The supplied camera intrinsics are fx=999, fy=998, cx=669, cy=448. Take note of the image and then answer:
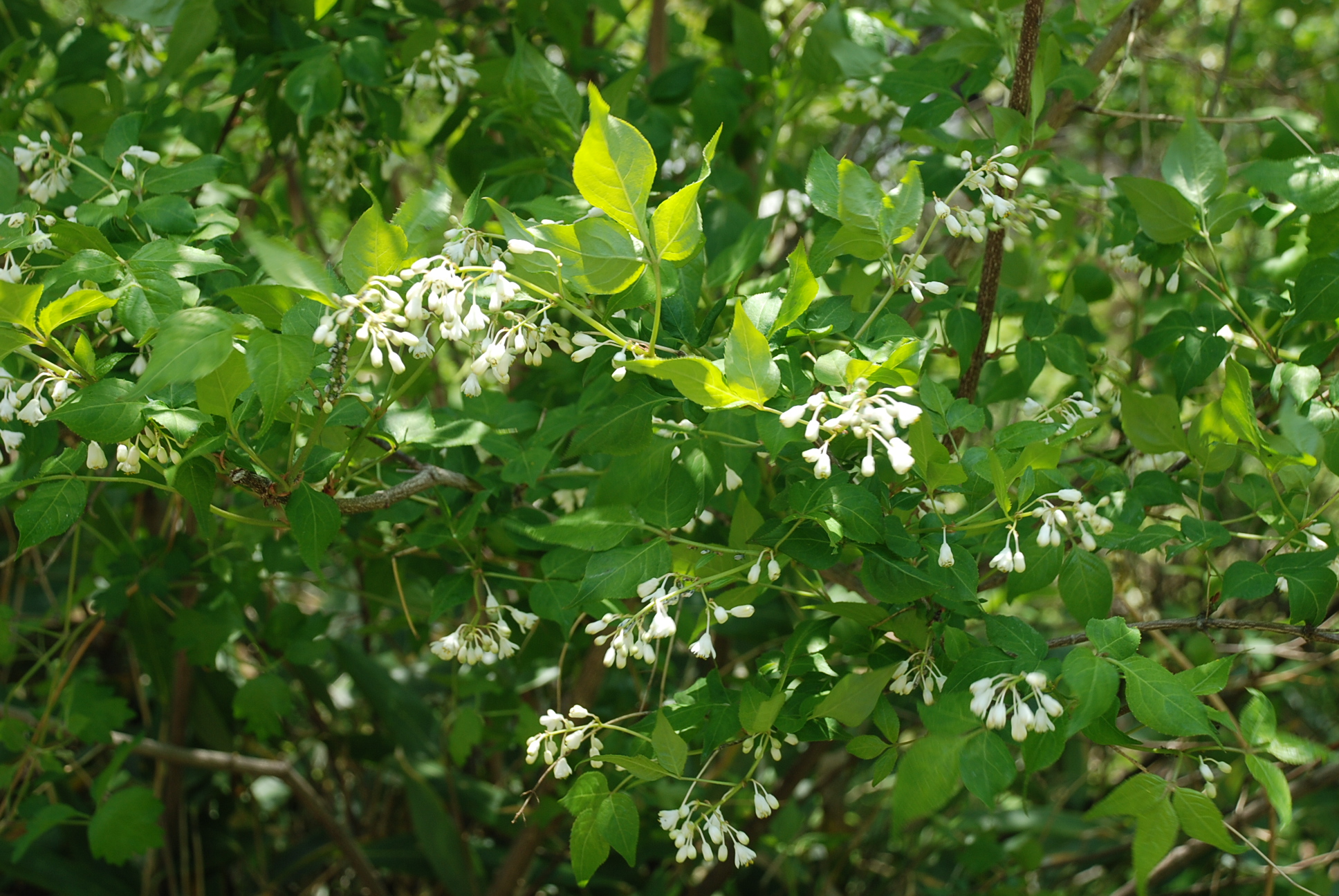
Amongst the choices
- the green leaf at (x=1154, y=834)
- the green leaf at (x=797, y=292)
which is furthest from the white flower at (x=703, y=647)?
the green leaf at (x=1154, y=834)

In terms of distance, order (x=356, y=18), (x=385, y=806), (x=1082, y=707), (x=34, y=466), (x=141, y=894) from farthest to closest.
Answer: (x=385, y=806) → (x=141, y=894) → (x=356, y=18) → (x=34, y=466) → (x=1082, y=707)

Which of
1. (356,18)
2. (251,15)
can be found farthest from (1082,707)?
(251,15)

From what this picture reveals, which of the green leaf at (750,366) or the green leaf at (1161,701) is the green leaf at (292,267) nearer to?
the green leaf at (750,366)

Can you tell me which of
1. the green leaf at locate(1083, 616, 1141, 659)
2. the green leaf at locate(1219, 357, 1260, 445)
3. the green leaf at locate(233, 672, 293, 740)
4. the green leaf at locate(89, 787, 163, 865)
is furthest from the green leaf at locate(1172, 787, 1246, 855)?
the green leaf at locate(89, 787, 163, 865)

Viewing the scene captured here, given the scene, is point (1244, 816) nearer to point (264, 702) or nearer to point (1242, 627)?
point (1242, 627)

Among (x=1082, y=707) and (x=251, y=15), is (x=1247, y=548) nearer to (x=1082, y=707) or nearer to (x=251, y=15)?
(x=1082, y=707)
